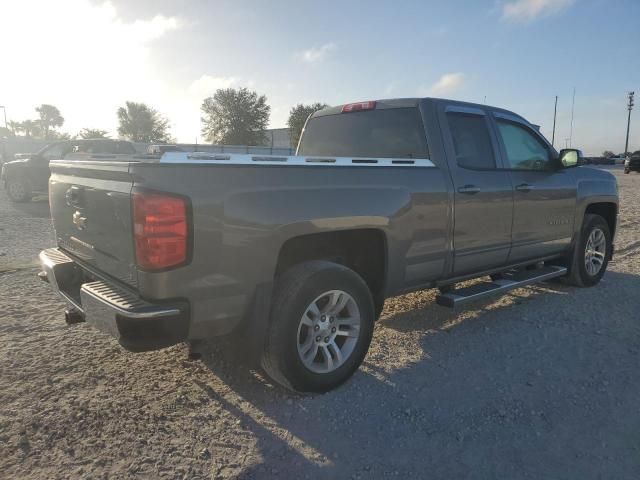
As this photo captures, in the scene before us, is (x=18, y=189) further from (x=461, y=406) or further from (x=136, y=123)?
(x=136, y=123)

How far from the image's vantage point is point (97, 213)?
9.32ft

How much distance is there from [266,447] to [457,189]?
96.8 inches

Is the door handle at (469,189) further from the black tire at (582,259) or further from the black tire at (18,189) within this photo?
the black tire at (18,189)

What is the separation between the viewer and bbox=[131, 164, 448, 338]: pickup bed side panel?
98.0 inches

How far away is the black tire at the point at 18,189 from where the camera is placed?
43.9 feet

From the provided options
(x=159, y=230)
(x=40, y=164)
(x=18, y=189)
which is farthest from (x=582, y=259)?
(x=18, y=189)

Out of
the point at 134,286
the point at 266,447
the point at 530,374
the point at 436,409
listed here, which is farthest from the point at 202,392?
the point at 530,374

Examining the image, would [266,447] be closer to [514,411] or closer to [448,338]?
[514,411]

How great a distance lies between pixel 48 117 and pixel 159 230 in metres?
103

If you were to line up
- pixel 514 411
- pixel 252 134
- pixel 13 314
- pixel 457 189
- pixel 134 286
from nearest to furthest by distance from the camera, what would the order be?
Answer: pixel 134 286, pixel 514 411, pixel 457 189, pixel 13 314, pixel 252 134

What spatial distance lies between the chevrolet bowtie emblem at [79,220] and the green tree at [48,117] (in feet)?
327

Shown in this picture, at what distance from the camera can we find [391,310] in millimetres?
4828

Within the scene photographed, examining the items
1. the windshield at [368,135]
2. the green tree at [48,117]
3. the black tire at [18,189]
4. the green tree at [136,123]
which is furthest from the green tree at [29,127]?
the windshield at [368,135]

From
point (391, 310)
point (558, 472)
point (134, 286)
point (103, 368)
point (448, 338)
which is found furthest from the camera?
point (391, 310)
